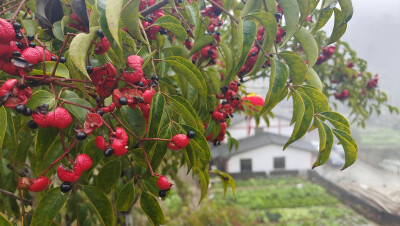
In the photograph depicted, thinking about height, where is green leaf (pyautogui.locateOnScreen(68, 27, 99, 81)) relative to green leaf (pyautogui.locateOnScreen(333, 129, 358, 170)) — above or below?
above

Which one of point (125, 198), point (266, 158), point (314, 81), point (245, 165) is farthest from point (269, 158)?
Answer: point (125, 198)

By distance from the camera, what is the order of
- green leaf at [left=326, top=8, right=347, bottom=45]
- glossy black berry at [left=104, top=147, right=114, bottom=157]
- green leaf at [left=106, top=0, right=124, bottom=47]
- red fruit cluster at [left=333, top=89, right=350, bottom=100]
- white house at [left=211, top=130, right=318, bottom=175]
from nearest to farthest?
green leaf at [left=106, top=0, right=124, bottom=47] < glossy black berry at [left=104, top=147, right=114, bottom=157] < green leaf at [left=326, top=8, right=347, bottom=45] < red fruit cluster at [left=333, top=89, right=350, bottom=100] < white house at [left=211, top=130, right=318, bottom=175]

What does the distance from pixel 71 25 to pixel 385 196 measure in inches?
227

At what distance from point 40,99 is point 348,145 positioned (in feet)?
1.47

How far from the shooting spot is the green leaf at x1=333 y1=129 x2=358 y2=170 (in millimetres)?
443

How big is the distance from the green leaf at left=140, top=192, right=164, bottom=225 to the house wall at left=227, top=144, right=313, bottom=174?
7296 mm

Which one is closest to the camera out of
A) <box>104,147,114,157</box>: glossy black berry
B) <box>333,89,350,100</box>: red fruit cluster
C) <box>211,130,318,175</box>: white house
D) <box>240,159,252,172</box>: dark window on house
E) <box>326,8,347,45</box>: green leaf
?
<box>104,147,114,157</box>: glossy black berry

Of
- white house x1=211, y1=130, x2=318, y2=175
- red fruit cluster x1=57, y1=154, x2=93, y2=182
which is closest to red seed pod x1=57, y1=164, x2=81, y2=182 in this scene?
red fruit cluster x1=57, y1=154, x2=93, y2=182

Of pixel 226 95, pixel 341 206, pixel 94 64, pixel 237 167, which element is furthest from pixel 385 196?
pixel 94 64

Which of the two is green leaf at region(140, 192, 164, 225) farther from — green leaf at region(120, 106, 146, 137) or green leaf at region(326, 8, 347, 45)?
green leaf at region(326, 8, 347, 45)

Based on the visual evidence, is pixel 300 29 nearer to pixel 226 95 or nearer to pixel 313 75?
pixel 313 75

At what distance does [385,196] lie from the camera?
191 inches

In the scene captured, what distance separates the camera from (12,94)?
318mm

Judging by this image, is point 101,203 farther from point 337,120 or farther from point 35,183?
point 337,120
